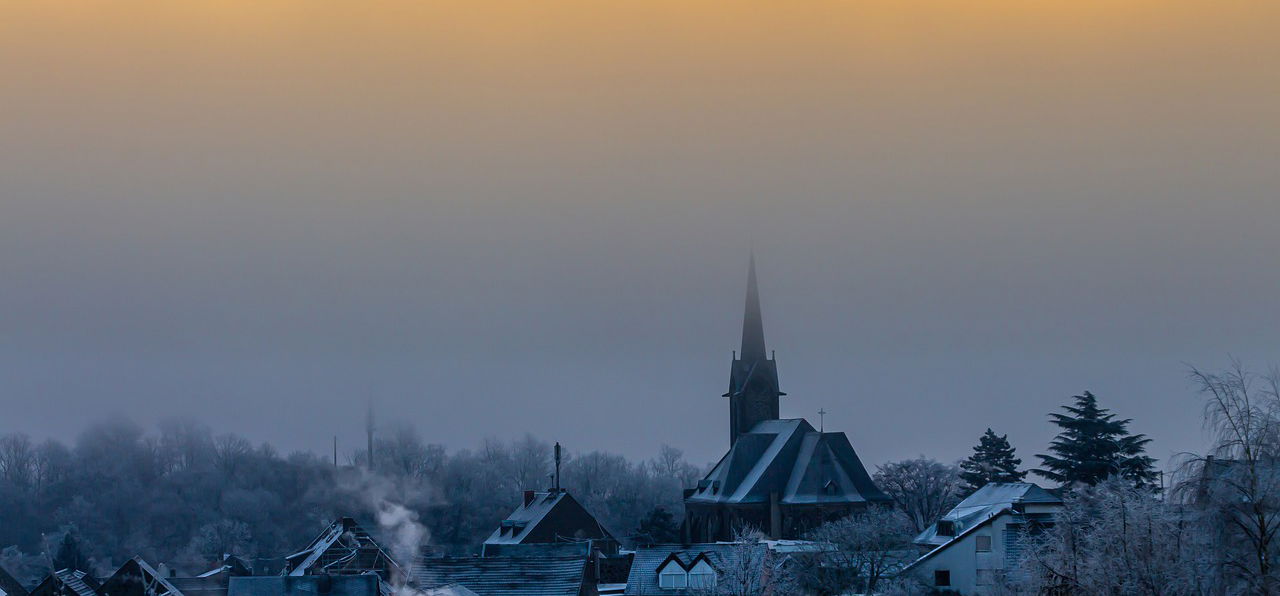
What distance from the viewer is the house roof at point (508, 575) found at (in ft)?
220

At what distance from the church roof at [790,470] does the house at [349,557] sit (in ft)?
202

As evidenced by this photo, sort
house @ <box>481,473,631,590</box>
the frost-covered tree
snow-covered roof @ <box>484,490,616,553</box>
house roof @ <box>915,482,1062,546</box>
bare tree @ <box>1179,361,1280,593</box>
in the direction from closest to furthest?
bare tree @ <box>1179,361,1280,593</box>, the frost-covered tree, house roof @ <box>915,482,1062,546</box>, house @ <box>481,473,631,590</box>, snow-covered roof @ <box>484,490,616,553</box>

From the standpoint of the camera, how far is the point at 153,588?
54.9 m

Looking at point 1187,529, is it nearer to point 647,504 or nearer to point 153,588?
point 153,588

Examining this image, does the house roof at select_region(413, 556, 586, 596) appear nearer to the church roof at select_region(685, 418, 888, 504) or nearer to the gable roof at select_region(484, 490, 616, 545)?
the gable roof at select_region(484, 490, 616, 545)

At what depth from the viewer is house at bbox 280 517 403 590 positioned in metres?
68.0

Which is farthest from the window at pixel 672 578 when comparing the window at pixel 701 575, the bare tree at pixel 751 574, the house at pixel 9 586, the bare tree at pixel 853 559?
the house at pixel 9 586

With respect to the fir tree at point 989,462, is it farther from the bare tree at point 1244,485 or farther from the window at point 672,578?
the bare tree at point 1244,485

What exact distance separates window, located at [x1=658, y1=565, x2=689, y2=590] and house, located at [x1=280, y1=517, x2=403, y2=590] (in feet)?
43.2

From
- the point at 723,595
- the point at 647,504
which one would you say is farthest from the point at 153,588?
the point at 647,504

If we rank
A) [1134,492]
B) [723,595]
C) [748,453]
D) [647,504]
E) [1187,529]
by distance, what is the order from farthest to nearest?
1. [647,504]
2. [748,453]
3. [723,595]
4. [1134,492]
5. [1187,529]

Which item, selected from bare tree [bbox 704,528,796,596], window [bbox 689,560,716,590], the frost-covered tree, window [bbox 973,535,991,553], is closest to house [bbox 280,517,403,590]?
the frost-covered tree

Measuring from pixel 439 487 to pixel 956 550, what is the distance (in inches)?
3831

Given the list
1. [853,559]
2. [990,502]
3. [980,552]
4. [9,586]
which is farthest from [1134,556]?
[9,586]
